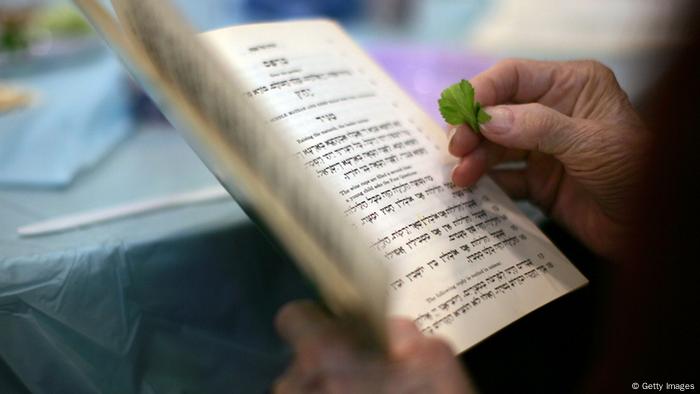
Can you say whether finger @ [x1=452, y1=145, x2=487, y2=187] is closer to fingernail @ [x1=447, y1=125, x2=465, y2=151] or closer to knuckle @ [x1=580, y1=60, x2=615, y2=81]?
fingernail @ [x1=447, y1=125, x2=465, y2=151]

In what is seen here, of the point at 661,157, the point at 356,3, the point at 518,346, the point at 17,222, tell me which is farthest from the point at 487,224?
the point at 356,3

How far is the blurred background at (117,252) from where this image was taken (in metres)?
0.58

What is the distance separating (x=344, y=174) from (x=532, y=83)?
11.1 inches

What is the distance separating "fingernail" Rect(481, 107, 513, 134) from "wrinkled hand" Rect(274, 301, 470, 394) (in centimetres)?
25

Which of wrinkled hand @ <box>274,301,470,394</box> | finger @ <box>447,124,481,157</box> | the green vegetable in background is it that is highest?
the green vegetable in background

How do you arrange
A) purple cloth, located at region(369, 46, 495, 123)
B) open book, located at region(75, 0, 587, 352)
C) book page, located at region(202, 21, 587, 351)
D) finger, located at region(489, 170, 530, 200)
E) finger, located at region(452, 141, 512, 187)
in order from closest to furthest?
open book, located at region(75, 0, 587, 352), book page, located at region(202, 21, 587, 351), finger, located at region(452, 141, 512, 187), finger, located at region(489, 170, 530, 200), purple cloth, located at region(369, 46, 495, 123)

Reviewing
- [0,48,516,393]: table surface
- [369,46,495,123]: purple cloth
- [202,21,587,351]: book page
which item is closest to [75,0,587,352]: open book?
[202,21,587,351]: book page

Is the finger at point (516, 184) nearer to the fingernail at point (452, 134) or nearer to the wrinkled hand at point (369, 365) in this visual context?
the fingernail at point (452, 134)

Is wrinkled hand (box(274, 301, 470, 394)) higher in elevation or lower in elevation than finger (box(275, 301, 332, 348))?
lower

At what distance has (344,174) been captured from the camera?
552 mm

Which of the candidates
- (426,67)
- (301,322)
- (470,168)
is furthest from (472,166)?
(426,67)

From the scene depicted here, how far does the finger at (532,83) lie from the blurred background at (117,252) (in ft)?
0.27

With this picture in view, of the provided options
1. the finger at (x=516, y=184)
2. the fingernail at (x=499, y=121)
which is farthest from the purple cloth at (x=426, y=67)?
the fingernail at (x=499, y=121)

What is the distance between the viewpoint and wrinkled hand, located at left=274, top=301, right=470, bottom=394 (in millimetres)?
408
